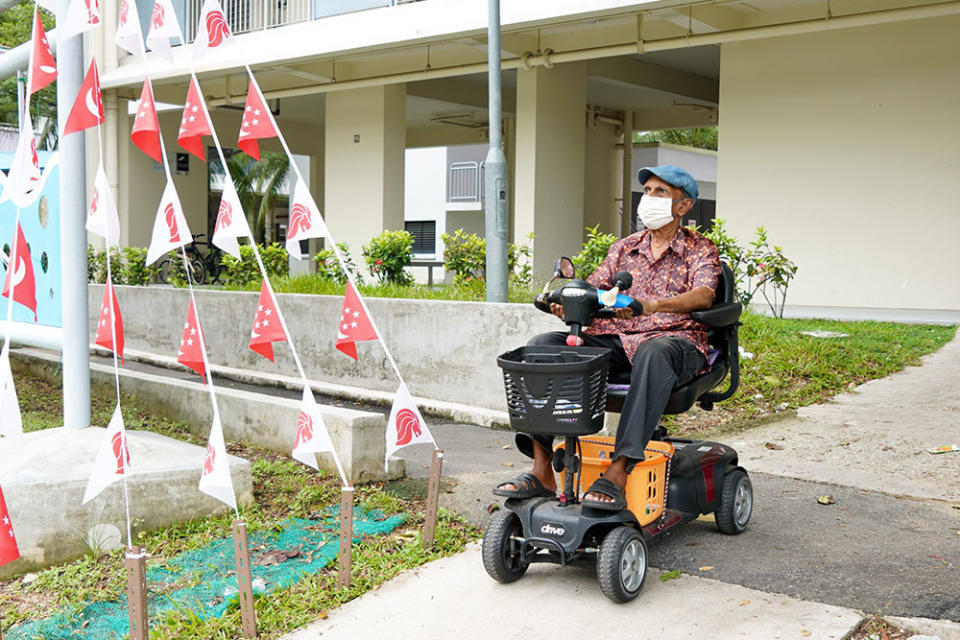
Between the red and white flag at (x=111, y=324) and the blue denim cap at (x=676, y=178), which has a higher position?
the blue denim cap at (x=676, y=178)

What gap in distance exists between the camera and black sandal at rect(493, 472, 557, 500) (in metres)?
3.75

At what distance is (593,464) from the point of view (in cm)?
391

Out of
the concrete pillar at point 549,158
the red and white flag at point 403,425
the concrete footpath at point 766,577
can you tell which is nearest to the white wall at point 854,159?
the concrete pillar at point 549,158

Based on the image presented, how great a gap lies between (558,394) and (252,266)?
950 cm

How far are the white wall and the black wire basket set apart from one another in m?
9.73

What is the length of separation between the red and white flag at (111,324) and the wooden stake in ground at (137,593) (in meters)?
1.55

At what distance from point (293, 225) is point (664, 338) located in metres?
1.86

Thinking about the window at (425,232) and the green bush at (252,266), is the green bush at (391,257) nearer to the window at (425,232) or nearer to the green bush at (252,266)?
the green bush at (252,266)

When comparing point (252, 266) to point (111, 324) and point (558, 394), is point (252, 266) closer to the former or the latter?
point (111, 324)

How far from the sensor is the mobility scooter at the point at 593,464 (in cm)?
348

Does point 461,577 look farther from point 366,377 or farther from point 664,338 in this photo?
point 366,377

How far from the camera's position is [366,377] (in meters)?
8.77

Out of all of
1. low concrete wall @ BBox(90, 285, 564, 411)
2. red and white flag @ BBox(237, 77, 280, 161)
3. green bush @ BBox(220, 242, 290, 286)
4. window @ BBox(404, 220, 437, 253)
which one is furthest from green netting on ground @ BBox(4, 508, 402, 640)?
window @ BBox(404, 220, 437, 253)

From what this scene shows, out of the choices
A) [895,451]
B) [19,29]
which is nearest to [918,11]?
[895,451]
